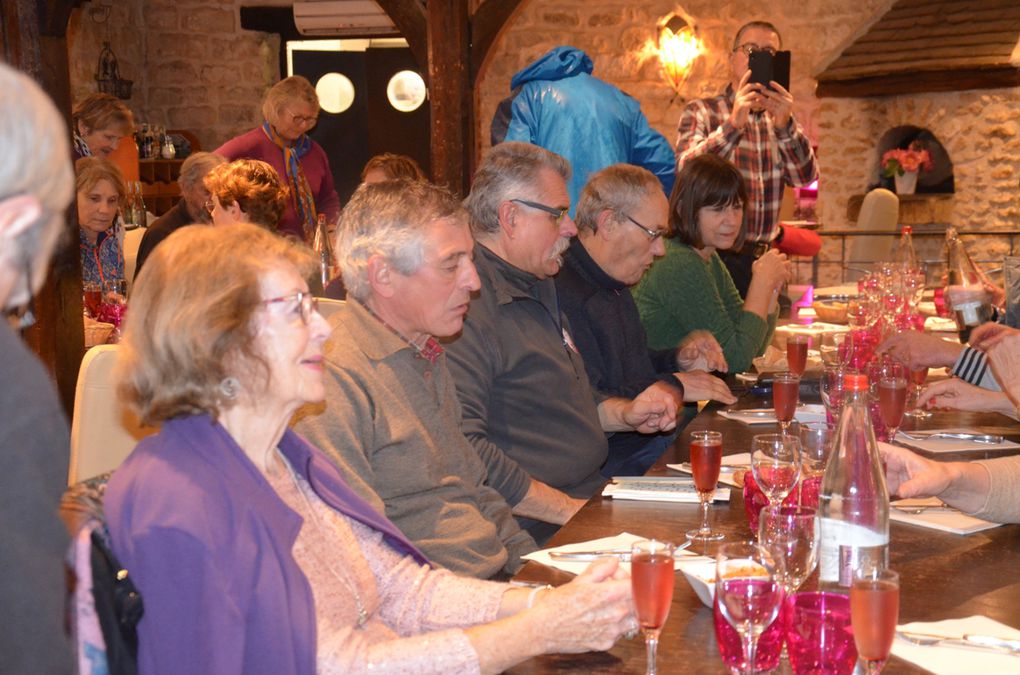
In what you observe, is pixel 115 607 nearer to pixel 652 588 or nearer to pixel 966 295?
pixel 652 588

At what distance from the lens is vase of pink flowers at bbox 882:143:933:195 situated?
35.0ft

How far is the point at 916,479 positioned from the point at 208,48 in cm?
997

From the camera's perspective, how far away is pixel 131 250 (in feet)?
19.7

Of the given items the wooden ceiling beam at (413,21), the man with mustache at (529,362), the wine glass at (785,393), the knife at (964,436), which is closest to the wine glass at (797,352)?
A: the man with mustache at (529,362)

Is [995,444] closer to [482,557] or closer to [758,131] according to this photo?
[482,557]

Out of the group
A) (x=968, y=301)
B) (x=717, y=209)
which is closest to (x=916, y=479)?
(x=968, y=301)

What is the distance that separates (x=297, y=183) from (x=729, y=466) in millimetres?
4355

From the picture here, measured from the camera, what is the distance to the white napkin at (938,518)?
2.02 metres

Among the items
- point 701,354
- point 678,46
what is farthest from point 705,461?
point 678,46

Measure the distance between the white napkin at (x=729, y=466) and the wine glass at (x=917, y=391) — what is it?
713 mm

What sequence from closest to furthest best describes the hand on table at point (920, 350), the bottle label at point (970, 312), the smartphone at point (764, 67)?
the hand on table at point (920, 350)
the bottle label at point (970, 312)
the smartphone at point (764, 67)

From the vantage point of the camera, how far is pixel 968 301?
3.73m

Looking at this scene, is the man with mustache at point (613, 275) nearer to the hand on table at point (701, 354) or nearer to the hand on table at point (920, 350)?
the hand on table at point (701, 354)

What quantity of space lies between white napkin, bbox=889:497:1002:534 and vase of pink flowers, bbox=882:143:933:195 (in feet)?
29.8
